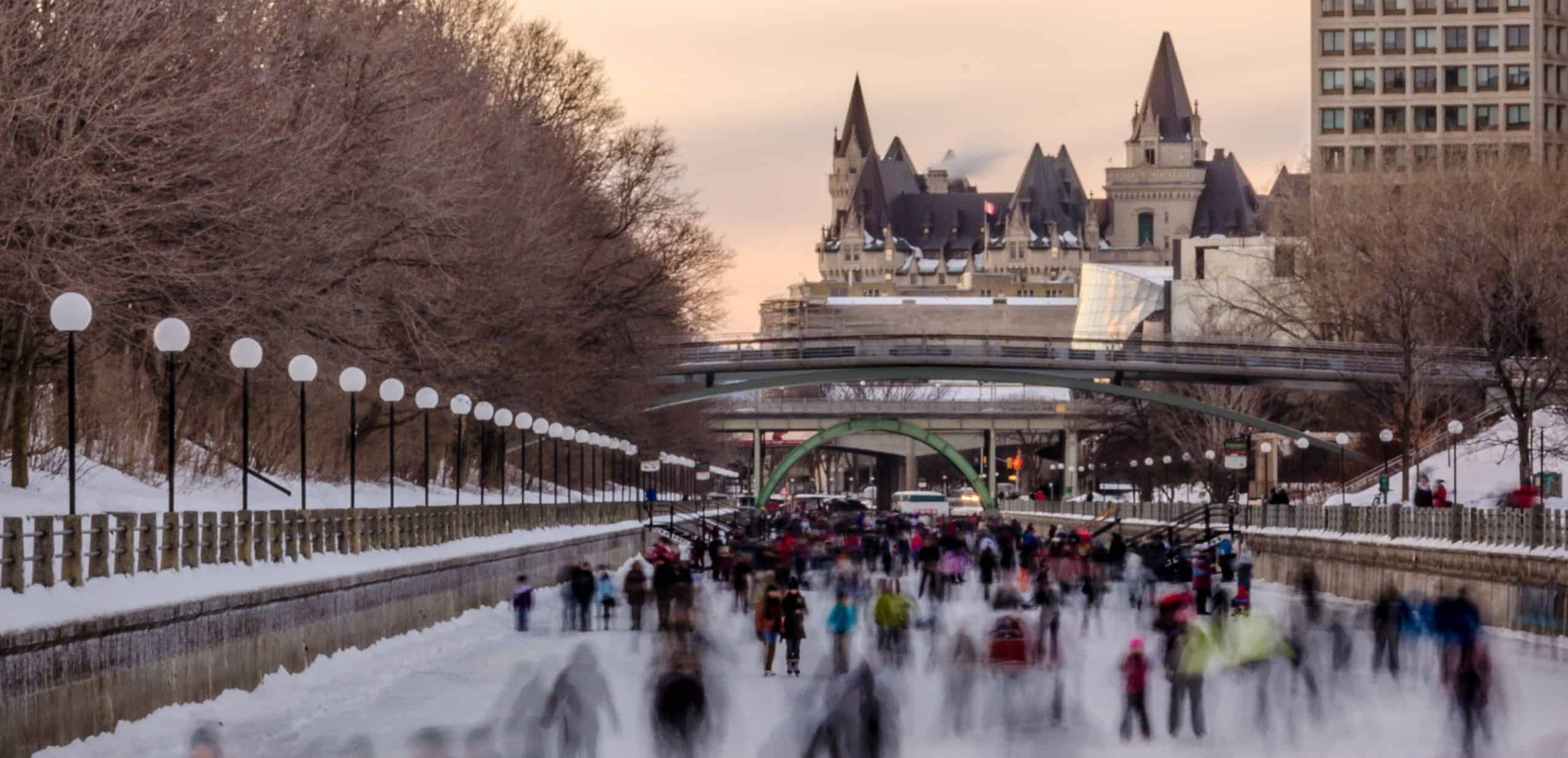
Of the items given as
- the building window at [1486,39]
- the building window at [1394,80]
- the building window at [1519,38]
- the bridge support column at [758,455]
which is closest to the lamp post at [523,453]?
the bridge support column at [758,455]

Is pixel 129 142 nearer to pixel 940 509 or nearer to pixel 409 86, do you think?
pixel 409 86

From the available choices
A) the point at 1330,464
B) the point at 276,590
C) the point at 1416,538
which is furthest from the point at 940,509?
the point at 276,590

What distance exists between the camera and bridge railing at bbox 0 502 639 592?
61.4ft

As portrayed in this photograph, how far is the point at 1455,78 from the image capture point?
397 feet

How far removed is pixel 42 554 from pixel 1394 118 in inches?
4333

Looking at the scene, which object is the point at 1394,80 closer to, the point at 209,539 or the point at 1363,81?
the point at 1363,81

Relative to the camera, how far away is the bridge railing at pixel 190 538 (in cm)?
1872

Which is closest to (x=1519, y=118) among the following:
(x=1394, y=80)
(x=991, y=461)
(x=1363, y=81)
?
(x=1394, y=80)

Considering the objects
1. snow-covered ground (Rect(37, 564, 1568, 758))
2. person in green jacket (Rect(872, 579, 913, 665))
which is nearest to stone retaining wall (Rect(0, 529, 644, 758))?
snow-covered ground (Rect(37, 564, 1568, 758))

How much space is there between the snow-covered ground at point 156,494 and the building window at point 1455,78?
82.2 meters

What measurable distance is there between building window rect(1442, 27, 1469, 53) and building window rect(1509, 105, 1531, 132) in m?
4.01

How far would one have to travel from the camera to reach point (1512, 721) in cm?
2400

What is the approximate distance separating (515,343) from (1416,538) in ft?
66.5

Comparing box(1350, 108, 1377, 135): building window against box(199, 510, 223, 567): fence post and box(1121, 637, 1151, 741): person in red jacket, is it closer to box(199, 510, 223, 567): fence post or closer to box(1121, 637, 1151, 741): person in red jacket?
box(1121, 637, 1151, 741): person in red jacket
